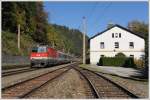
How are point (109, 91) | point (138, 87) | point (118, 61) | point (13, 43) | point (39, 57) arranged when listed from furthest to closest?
1. point (13, 43)
2. point (118, 61)
3. point (39, 57)
4. point (138, 87)
5. point (109, 91)

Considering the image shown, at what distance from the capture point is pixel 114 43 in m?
77.1

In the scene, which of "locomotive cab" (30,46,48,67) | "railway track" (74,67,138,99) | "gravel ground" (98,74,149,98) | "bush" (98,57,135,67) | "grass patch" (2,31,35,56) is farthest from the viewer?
"bush" (98,57,135,67)

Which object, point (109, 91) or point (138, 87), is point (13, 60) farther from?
point (109, 91)

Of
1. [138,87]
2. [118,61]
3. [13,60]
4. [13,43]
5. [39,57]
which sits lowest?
[138,87]

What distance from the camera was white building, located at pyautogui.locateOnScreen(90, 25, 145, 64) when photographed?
76250 millimetres

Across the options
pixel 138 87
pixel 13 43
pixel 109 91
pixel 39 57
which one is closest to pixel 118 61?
pixel 13 43

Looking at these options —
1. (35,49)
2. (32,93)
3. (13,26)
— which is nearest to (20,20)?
(13,26)

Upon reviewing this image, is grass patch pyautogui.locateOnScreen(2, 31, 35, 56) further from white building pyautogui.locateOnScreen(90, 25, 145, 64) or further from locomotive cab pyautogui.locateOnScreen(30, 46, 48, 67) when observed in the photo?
white building pyautogui.locateOnScreen(90, 25, 145, 64)

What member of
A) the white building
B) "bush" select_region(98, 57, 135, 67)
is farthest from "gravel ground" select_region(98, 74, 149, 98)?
the white building

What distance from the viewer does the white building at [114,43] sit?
7625cm

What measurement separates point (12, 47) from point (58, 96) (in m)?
48.6

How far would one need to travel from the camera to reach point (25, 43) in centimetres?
7444

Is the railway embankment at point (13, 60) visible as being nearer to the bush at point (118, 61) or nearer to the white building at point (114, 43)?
the bush at point (118, 61)

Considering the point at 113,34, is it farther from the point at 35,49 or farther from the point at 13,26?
Result: the point at 35,49
